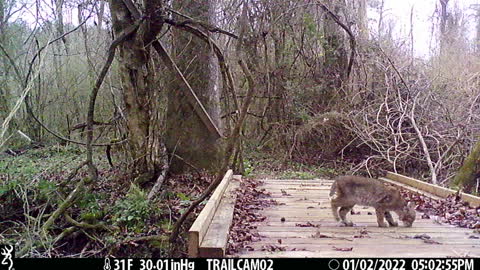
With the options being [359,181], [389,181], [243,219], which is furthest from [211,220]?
[389,181]

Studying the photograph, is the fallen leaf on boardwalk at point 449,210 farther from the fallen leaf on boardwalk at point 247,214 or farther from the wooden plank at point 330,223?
the fallen leaf on boardwalk at point 247,214

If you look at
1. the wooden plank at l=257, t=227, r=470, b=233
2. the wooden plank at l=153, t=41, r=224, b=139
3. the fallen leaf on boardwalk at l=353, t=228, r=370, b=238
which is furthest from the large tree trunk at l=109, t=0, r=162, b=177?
the fallen leaf on boardwalk at l=353, t=228, r=370, b=238

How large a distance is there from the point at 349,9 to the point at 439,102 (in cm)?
356

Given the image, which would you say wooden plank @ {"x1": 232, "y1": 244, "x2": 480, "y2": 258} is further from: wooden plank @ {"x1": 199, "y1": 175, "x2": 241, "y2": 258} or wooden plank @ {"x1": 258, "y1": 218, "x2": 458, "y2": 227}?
wooden plank @ {"x1": 258, "y1": 218, "x2": 458, "y2": 227}

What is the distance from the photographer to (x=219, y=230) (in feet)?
15.0

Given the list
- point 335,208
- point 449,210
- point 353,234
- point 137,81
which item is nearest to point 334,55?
point 137,81

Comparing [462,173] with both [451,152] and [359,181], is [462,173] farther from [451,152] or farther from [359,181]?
[359,181]

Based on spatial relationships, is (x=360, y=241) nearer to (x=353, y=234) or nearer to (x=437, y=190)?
(x=353, y=234)

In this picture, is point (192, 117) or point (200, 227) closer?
point (200, 227)

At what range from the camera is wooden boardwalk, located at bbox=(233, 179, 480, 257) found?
4184 millimetres

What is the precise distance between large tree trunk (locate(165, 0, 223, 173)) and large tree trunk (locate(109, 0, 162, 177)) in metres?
1.12

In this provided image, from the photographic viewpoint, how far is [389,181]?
8.60 m

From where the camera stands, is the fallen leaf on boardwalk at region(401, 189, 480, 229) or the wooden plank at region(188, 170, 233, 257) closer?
the wooden plank at region(188, 170, 233, 257)

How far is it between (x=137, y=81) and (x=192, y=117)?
6.04 feet
